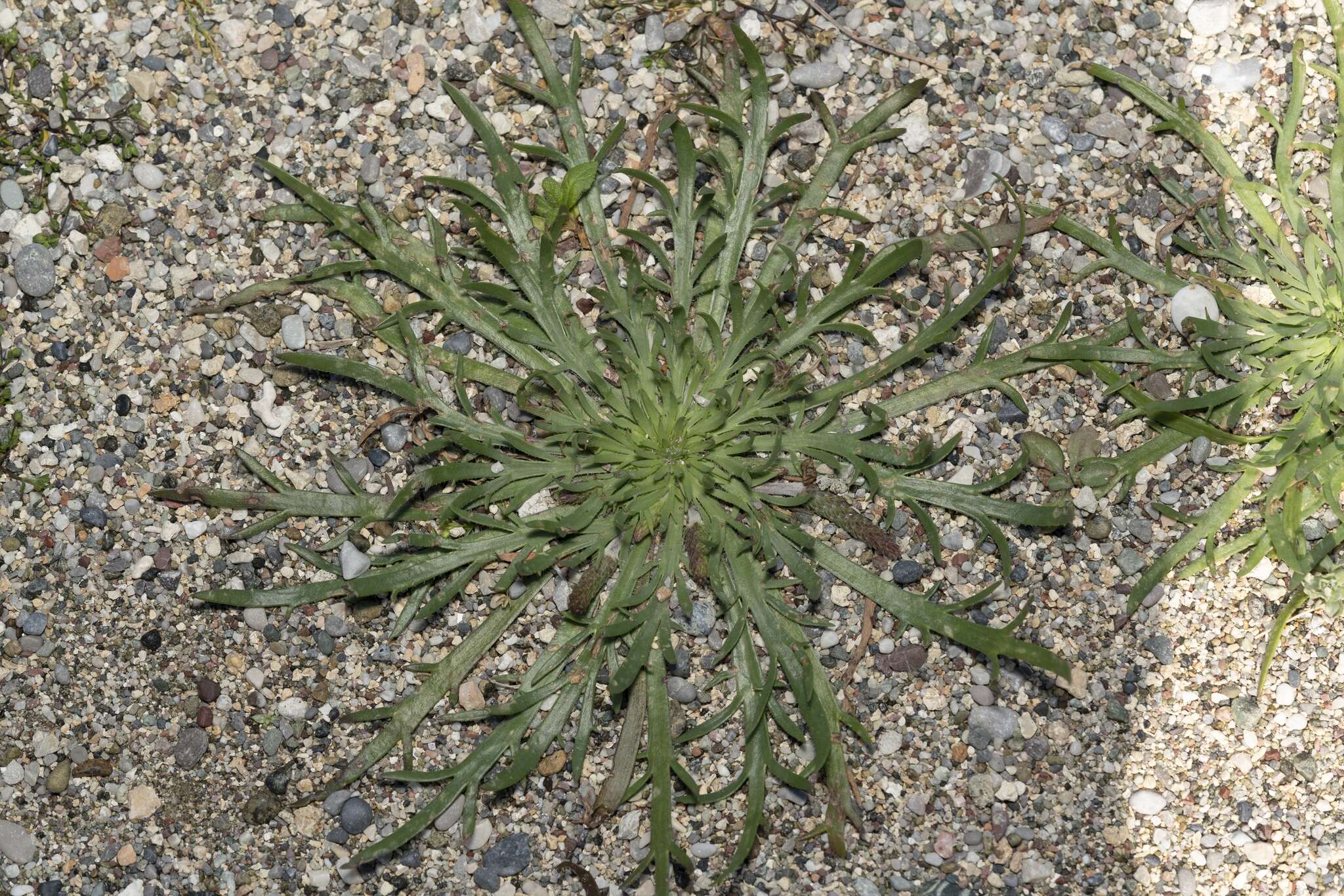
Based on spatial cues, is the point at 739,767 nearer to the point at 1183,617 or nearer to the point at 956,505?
the point at 956,505

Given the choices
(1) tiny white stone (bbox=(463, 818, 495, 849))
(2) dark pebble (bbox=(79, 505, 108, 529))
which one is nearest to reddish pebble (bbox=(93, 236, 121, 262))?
(2) dark pebble (bbox=(79, 505, 108, 529))

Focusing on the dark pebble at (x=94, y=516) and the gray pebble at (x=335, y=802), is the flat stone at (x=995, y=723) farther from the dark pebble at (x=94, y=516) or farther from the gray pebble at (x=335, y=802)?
the dark pebble at (x=94, y=516)

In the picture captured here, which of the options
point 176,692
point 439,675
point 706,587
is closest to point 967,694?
point 706,587

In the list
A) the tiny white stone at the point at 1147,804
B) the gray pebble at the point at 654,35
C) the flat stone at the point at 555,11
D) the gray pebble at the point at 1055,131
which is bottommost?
the tiny white stone at the point at 1147,804

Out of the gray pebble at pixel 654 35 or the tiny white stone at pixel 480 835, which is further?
the gray pebble at pixel 654 35

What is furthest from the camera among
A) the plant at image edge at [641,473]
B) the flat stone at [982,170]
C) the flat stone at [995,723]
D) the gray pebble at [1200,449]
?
the flat stone at [982,170]

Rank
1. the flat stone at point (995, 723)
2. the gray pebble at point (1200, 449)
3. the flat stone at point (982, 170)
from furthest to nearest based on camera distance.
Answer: the flat stone at point (982, 170) → the gray pebble at point (1200, 449) → the flat stone at point (995, 723)

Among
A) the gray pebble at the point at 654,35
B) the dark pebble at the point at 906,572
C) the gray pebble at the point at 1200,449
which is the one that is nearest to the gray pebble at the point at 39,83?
the gray pebble at the point at 654,35

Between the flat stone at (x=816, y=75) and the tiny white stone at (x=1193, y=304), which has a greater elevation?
the flat stone at (x=816, y=75)
